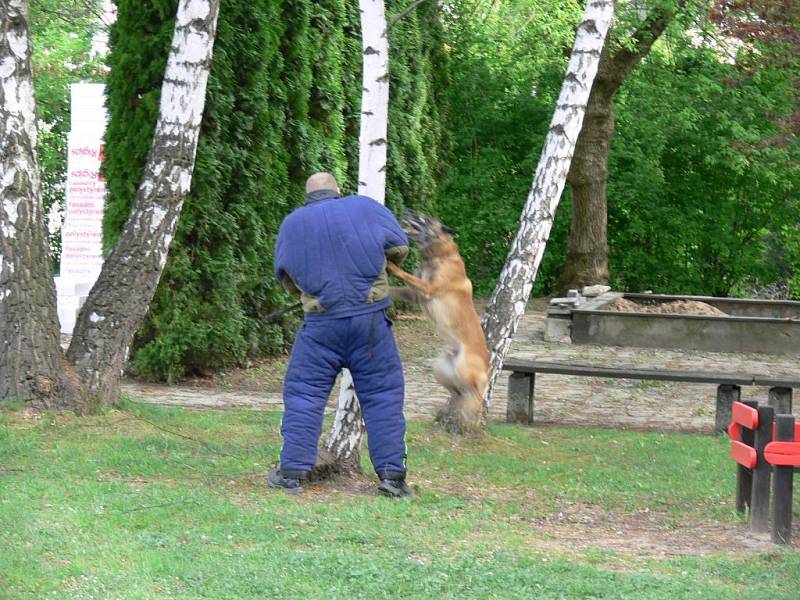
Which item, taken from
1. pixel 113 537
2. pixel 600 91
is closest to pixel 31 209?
pixel 113 537

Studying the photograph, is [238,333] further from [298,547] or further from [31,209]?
[298,547]

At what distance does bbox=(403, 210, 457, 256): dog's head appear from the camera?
25.7ft

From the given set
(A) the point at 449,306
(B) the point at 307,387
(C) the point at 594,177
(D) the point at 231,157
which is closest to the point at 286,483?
(B) the point at 307,387

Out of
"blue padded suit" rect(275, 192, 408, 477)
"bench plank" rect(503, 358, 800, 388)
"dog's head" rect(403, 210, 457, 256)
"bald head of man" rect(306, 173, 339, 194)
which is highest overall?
"bald head of man" rect(306, 173, 339, 194)

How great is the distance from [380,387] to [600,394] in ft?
22.8

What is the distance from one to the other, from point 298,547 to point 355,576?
61 centimetres

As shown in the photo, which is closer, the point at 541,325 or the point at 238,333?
the point at 238,333

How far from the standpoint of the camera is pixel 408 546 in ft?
21.0

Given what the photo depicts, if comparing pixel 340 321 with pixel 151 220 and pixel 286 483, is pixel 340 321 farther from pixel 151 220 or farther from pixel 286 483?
pixel 151 220

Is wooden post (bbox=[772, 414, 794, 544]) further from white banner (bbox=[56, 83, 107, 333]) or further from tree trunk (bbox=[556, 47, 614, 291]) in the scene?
tree trunk (bbox=[556, 47, 614, 291])

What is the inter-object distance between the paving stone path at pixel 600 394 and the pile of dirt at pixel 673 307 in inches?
108

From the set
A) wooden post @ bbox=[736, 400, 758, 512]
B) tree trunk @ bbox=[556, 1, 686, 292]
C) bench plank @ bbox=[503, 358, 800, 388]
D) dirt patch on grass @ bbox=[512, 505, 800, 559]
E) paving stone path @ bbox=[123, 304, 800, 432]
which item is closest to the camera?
dirt patch on grass @ bbox=[512, 505, 800, 559]

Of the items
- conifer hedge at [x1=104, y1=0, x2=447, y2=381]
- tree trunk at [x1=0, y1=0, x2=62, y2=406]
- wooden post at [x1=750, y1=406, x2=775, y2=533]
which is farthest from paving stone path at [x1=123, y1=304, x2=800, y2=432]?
wooden post at [x1=750, y1=406, x2=775, y2=533]

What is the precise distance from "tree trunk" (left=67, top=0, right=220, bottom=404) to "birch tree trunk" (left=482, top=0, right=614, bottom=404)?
2.87m
